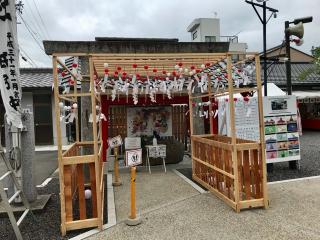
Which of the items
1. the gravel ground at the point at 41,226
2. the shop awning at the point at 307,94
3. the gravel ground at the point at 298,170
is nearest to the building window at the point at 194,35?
the shop awning at the point at 307,94

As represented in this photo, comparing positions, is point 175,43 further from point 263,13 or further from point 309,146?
point 309,146

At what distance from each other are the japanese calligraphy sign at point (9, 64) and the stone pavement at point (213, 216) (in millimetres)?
2546

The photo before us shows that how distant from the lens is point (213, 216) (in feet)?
17.4

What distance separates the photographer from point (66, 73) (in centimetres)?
621

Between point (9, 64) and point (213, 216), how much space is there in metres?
4.34

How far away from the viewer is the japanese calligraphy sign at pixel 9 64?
5.25 m

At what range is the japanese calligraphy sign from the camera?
5.25m

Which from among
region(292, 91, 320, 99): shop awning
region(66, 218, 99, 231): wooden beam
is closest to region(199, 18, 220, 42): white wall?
region(292, 91, 320, 99): shop awning

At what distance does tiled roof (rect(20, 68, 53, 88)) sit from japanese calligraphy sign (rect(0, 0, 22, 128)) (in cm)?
1084

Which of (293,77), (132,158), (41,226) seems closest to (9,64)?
(132,158)

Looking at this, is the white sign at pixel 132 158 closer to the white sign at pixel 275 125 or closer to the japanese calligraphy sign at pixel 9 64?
the japanese calligraphy sign at pixel 9 64

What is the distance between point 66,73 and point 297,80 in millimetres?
18150

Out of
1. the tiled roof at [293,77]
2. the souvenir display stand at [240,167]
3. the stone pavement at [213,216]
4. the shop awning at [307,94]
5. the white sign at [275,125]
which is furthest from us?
the tiled roof at [293,77]

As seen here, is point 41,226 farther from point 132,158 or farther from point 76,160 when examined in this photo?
point 132,158
